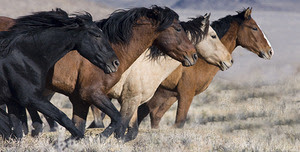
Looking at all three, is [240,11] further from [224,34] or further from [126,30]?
[126,30]

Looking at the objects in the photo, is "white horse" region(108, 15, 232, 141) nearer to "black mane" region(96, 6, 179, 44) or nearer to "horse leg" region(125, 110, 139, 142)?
"horse leg" region(125, 110, 139, 142)

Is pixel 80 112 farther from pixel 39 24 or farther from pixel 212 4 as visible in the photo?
pixel 212 4

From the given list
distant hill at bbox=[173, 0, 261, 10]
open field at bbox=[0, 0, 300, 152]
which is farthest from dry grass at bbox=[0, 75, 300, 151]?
distant hill at bbox=[173, 0, 261, 10]

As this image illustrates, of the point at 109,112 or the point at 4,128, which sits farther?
the point at 109,112

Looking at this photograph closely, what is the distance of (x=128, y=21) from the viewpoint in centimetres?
775

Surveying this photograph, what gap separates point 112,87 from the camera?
26.6 ft

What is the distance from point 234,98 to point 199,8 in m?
125

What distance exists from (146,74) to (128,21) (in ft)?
3.81

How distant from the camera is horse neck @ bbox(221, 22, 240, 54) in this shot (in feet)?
35.2

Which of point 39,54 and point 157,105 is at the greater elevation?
point 39,54

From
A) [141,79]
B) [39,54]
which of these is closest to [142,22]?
[141,79]

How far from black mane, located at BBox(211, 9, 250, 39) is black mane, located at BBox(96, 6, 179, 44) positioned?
2908 mm

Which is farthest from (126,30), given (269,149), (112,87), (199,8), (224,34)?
(199,8)

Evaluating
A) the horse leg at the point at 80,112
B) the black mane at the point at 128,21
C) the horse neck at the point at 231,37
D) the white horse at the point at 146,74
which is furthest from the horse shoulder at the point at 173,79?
the horse leg at the point at 80,112
